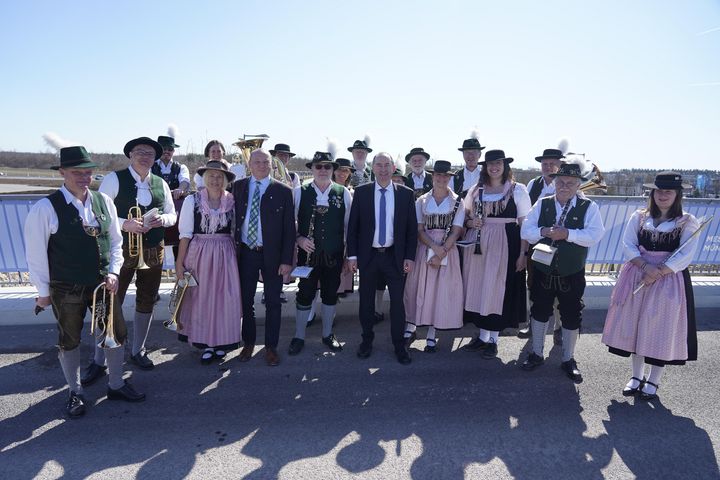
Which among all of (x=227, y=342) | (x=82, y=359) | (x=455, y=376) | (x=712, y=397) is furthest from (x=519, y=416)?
(x=82, y=359)

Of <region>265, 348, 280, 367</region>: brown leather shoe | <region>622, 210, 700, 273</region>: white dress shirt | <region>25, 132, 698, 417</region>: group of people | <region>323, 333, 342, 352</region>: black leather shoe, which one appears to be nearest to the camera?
<region>25, 132, 698, 417</region>: group of people

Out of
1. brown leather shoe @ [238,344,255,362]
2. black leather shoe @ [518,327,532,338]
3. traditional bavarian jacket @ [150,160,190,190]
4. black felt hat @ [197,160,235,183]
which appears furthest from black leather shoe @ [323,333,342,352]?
traditional bavarian jacket @ [150,160,190,190]

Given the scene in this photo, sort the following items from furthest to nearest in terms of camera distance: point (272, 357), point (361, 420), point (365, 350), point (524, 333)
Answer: point (524, 333)
point (365, 350)
point (272, 357)
point (361, 420)

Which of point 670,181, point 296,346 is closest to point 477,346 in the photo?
point 296,346

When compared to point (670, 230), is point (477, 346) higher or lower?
lower

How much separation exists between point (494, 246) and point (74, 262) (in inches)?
158

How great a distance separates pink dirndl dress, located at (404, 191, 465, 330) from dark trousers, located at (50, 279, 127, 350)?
322cm

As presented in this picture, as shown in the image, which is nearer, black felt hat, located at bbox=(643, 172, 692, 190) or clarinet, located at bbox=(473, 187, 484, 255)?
black felt hat, located at bbox=(643, 172, 692, 190)

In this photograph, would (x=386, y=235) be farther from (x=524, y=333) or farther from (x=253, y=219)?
(x=524, y=333)

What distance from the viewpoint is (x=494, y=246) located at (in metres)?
4.89

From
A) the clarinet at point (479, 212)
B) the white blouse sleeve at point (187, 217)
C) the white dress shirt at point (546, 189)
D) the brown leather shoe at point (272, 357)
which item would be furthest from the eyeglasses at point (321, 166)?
the white dress shirt at point (546, 189)

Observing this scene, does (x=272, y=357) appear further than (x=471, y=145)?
No

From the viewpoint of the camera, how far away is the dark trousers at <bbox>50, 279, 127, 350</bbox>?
142 inches

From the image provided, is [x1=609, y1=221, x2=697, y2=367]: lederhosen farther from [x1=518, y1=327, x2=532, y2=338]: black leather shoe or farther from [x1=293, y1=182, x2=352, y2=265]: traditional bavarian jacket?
[x1=293, y1=182, x2=352, y2=265]: traditional bavarian jacket
